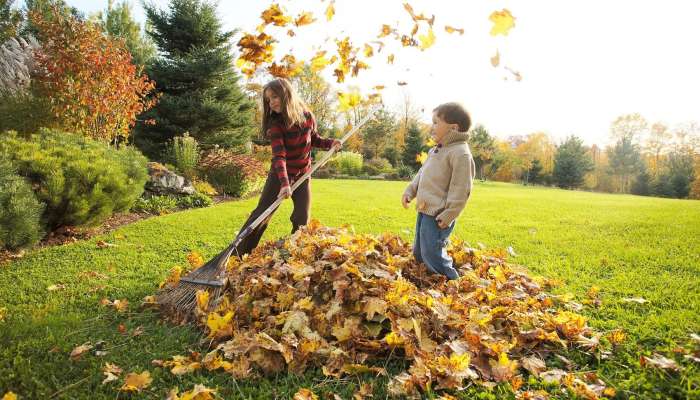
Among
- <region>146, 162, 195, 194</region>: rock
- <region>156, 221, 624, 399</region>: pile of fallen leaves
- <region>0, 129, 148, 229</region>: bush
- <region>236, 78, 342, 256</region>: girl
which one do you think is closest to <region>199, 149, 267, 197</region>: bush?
<region>146, 162, 195, 194</region>: rock

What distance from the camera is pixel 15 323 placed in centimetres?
247

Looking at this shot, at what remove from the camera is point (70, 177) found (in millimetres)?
4535

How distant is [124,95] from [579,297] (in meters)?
8.05

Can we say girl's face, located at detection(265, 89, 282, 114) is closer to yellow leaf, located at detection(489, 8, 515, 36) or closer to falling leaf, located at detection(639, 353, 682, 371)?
yellow leaf, located at detection(489, 8, 515, 36)

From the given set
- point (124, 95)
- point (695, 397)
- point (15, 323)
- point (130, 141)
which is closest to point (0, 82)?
point (130, 141)

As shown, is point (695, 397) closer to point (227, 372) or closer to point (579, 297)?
point (579, 297)

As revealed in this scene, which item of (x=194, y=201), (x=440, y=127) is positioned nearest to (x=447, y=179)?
(x=440, y=127)

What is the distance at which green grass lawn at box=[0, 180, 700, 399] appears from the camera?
6.23ft

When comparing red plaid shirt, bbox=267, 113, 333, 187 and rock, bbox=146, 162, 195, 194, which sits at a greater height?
red plaid shirt, bbox=267, 113, 333, 187

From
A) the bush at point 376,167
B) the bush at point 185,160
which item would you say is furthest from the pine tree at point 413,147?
the bush at point 185,160

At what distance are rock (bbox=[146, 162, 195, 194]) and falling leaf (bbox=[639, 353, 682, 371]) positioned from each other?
758cm

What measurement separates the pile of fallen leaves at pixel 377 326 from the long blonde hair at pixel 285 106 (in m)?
1.13

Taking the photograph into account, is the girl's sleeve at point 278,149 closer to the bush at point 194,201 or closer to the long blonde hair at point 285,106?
the long blonde hair at point 285,106

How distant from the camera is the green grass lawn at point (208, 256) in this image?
190cm
